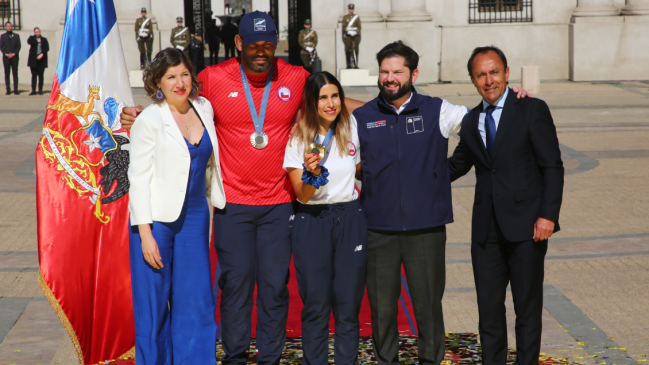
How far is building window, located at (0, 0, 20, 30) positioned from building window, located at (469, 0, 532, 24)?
1652 centimetres

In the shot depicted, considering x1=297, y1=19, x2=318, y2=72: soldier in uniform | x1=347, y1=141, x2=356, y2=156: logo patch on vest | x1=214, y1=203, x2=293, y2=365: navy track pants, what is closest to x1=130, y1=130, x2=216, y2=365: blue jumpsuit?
x1=214, y1=203, x2=293, y2=365: navy track pants

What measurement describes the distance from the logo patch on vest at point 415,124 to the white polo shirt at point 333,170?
0.35m

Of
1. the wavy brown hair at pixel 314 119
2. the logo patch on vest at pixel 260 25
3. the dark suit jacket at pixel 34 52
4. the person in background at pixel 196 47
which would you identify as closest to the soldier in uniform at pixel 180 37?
the person in background at pixel 196 47

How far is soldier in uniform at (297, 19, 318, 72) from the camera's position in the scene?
941 inches

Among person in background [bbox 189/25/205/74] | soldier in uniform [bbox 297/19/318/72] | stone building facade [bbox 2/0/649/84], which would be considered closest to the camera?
soldier in uniform [bbox 297/19/318/72]

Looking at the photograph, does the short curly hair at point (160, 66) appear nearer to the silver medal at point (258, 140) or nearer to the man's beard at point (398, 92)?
the silver medal at point (258, 140)

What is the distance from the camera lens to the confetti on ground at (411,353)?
4.53 m

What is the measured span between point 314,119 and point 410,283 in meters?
1.10

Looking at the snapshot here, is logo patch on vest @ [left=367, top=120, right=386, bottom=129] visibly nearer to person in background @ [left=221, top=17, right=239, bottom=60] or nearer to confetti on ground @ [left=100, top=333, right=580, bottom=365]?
confetti on ground @ [left=100, top=333, right=580, bottom=365]

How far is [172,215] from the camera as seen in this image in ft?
→ 12.8

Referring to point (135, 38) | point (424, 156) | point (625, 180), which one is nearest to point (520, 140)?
point (424, 156)

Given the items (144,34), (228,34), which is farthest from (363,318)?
(228,34)

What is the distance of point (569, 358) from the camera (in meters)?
4.61

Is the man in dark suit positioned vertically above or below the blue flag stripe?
below
